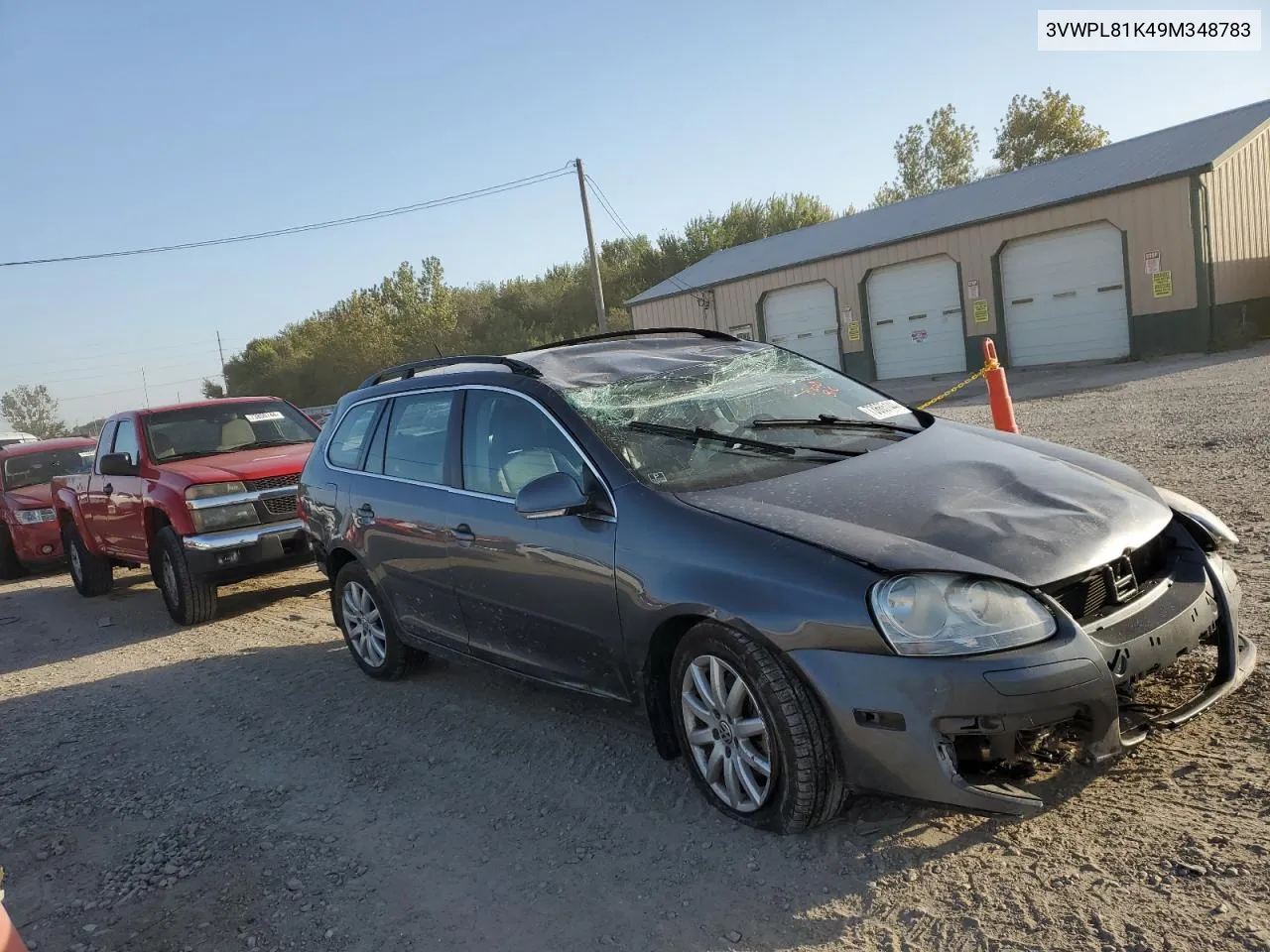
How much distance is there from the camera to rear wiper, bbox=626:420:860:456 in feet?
12.7

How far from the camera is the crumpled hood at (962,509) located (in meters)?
2.98

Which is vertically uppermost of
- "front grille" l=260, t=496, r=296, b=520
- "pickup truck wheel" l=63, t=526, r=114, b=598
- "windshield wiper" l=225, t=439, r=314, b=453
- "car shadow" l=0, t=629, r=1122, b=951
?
"windshield wiper" l=225, t=439, r=314, b=453

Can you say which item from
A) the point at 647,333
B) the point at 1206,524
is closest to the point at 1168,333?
the point at 647,333

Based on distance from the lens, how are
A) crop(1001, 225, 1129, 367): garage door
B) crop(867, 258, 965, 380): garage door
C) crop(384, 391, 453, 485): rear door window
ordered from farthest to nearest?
crop(867, 258, 965, 380): garage door → crop(1001, 225, 1129, 367): garage door → crop(384, 391, 453, 485): rear door window

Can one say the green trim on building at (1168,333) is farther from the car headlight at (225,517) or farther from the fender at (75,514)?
the fender at (75,514)

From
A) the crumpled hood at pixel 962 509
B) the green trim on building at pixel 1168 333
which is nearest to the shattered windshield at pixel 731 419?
the crumpled hood at pixel 962 509

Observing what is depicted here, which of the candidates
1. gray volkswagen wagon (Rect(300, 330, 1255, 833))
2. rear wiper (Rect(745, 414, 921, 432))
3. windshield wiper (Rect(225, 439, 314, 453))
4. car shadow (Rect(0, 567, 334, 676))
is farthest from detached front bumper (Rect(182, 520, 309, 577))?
rear wiper (Rect(745, 414, 921, 432))

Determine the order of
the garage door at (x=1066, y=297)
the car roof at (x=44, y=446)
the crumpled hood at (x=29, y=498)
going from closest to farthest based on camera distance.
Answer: the crumpled hood at (x=29, y=498), the car roof at (x=44, y=446), the garage door at (x=1066, y=297)

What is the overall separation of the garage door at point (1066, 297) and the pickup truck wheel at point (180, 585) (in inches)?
774

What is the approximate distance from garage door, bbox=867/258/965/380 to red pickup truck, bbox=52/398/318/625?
63.0ft

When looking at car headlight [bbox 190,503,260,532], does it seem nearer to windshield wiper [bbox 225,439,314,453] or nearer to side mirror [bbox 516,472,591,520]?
windshield wiper [bbox 225,439,314,453]

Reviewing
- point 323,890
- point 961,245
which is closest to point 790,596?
point 323,890

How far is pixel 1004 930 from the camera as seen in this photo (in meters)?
2.59

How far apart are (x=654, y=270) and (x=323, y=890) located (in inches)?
1854
